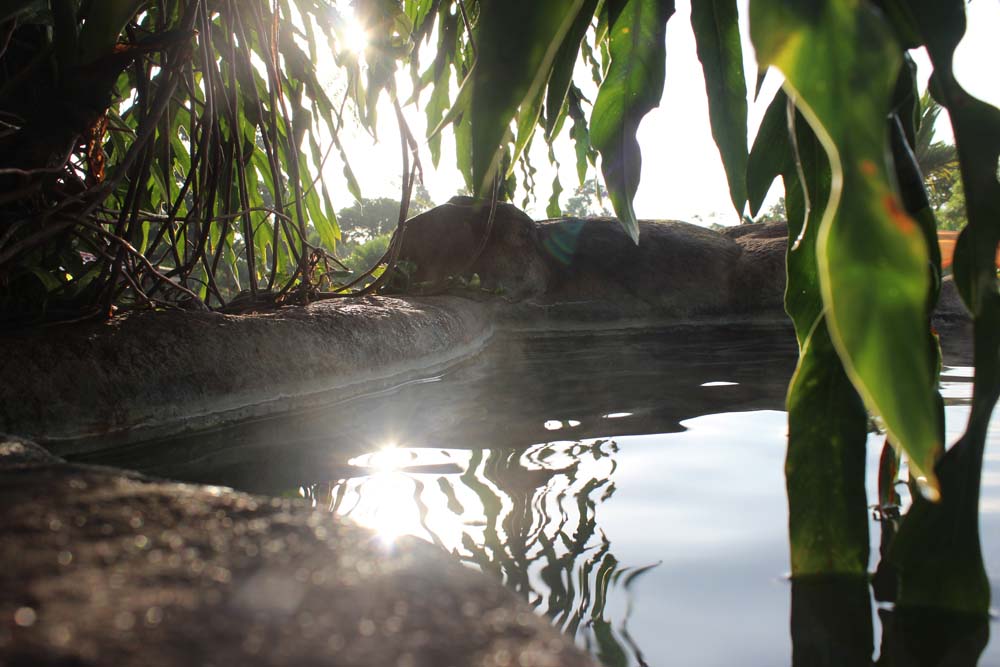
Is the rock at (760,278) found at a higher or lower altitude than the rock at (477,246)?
lower

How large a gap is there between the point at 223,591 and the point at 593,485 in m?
0.99

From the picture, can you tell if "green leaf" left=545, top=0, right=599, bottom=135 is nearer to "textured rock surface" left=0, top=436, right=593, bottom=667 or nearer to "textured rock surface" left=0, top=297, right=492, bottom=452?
"textured rock surface" left=0, top=436, right=593, bottom=667

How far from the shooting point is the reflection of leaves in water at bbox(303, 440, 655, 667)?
2.74 ft

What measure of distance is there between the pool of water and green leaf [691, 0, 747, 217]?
1.79ft

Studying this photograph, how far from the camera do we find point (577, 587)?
0.90m

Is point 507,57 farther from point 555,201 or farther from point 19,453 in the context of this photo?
point 555,201

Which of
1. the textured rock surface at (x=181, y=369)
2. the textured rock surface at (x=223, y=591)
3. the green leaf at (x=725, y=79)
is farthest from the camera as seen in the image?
the textured rock surface at (x=181, y=369)

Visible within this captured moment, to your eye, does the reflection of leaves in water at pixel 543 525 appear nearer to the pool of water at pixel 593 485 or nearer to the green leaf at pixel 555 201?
the pool of water at pixel 593 485

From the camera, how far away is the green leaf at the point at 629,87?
3.39 feet

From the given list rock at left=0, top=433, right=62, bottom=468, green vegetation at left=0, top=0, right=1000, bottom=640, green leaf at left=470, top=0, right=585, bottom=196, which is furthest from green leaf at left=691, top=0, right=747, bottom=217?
rock at left=0, top=433, right=62, bottom=468

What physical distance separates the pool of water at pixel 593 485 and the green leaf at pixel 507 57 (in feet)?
1.25

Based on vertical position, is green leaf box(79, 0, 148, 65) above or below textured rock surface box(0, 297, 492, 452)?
above

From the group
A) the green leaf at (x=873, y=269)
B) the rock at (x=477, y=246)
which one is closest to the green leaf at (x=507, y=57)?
the green leaf at (x=873, y=269)

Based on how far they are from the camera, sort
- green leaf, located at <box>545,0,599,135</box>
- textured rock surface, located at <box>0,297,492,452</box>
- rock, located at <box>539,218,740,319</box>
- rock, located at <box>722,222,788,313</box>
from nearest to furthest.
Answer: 1. green leaf, located at <box>545,0,599,135</box>
2. textured rock surface, located at <box>0,297,492,452</box>
3. rock, located at <box>539,218,740,319</box>
4. rock, located at <box>722,222,788,313</box>
